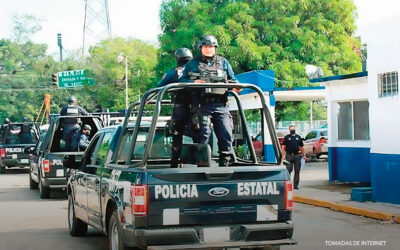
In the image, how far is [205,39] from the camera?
9.23 meters

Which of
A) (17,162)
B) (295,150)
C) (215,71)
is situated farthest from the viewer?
(17,162)

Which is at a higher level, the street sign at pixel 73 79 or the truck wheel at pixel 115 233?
the street sign at pixel 73 79

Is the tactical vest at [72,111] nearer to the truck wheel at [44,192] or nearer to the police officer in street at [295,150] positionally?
the truck wheel at [44,192]

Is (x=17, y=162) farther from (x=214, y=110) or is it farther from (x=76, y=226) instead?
(x=214, y=110)

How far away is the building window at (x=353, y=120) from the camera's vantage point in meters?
21.2

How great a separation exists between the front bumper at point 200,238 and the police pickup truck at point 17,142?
21411 mm

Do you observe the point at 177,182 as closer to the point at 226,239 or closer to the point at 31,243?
the point at 226,239

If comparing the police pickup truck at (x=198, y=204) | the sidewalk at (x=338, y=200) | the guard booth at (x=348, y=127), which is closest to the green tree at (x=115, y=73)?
the guard booth at (x=348, y=127)

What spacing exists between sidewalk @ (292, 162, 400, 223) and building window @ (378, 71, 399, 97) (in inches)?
89.6

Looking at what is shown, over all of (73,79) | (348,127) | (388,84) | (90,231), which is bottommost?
(90,231)

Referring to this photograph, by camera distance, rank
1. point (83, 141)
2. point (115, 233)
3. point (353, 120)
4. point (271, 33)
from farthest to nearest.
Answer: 1. point (271, 33)
2. point (353, 120)
3. point (83, 141)
4. point (115, 233)

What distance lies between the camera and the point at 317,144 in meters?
37.2

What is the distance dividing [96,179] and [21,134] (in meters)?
21.0

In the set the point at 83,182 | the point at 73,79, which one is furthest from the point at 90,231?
the point at 73,79
